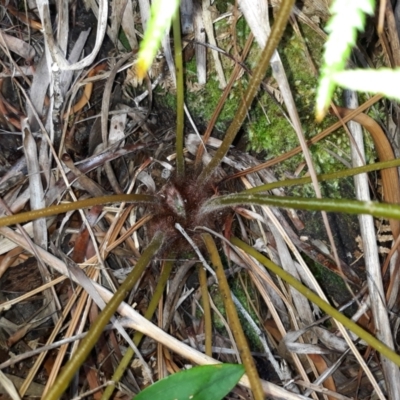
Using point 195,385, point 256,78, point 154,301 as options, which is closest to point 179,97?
point 256,78

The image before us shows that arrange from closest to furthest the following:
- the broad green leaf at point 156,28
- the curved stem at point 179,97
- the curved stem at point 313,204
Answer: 1. the broad green leaf at point 156,28
2. the curved stem at point 313,204
3. the curved stem at point 179,97

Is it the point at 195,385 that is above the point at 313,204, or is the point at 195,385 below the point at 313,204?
below

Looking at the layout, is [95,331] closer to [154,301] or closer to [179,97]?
[154,301]

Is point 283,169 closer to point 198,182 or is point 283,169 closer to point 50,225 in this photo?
point 198,182

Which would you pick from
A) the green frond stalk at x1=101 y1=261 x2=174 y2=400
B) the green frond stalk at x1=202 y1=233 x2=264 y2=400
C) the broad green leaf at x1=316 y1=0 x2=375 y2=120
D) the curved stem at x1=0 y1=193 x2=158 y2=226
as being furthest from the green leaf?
the broad green leaf at x1=316 y1=0 x2=375 y2=120

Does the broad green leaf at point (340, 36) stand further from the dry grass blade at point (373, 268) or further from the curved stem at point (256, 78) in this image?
the dry grass blade at point (373, 268)

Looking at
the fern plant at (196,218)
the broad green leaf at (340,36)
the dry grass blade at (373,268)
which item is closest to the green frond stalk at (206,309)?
the fern plant at (196,218)

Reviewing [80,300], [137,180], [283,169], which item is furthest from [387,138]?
[80,300]

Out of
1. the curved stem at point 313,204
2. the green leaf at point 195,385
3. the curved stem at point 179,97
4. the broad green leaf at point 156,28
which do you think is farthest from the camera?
the curved stem at point 179,97
